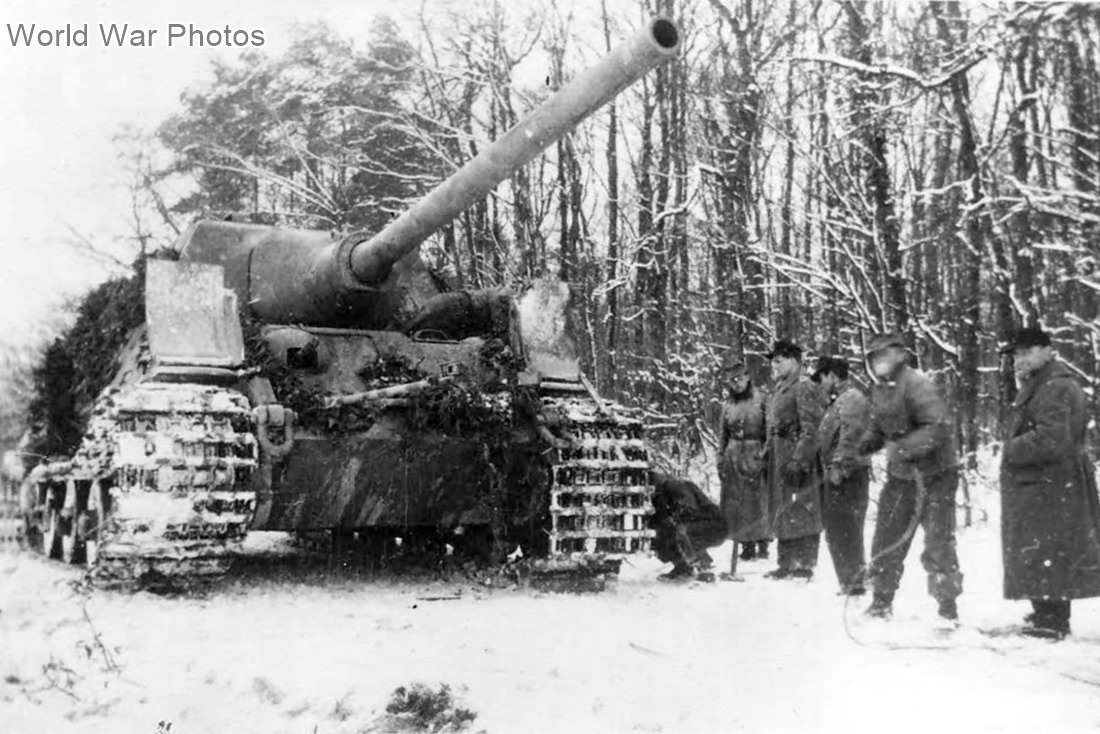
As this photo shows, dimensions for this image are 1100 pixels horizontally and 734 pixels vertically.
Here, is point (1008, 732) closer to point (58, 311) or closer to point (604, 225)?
point (58, 311)

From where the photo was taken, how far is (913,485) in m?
5.59

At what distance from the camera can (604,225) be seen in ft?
56.8

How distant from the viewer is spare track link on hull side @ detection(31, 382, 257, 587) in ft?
18.7

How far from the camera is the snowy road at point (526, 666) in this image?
3832 millimetres

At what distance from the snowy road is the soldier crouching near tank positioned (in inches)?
41.0

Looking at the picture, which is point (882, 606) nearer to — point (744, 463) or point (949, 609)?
point (949, 609)

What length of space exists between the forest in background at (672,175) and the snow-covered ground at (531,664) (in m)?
3.60

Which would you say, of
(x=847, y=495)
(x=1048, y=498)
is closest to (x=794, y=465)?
(x=847, y=495)

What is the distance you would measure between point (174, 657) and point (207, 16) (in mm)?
3058

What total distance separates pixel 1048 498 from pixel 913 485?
0.63m

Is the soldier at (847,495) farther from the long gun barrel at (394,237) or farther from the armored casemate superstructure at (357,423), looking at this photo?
the long gun barrel at (394,237)

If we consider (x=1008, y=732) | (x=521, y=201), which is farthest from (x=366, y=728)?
(x=521, y=201)

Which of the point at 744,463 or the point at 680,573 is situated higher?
the point at 744,463

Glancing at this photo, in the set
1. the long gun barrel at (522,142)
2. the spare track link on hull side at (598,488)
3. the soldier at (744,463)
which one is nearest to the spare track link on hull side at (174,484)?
the long gun barrel at (522,142)
